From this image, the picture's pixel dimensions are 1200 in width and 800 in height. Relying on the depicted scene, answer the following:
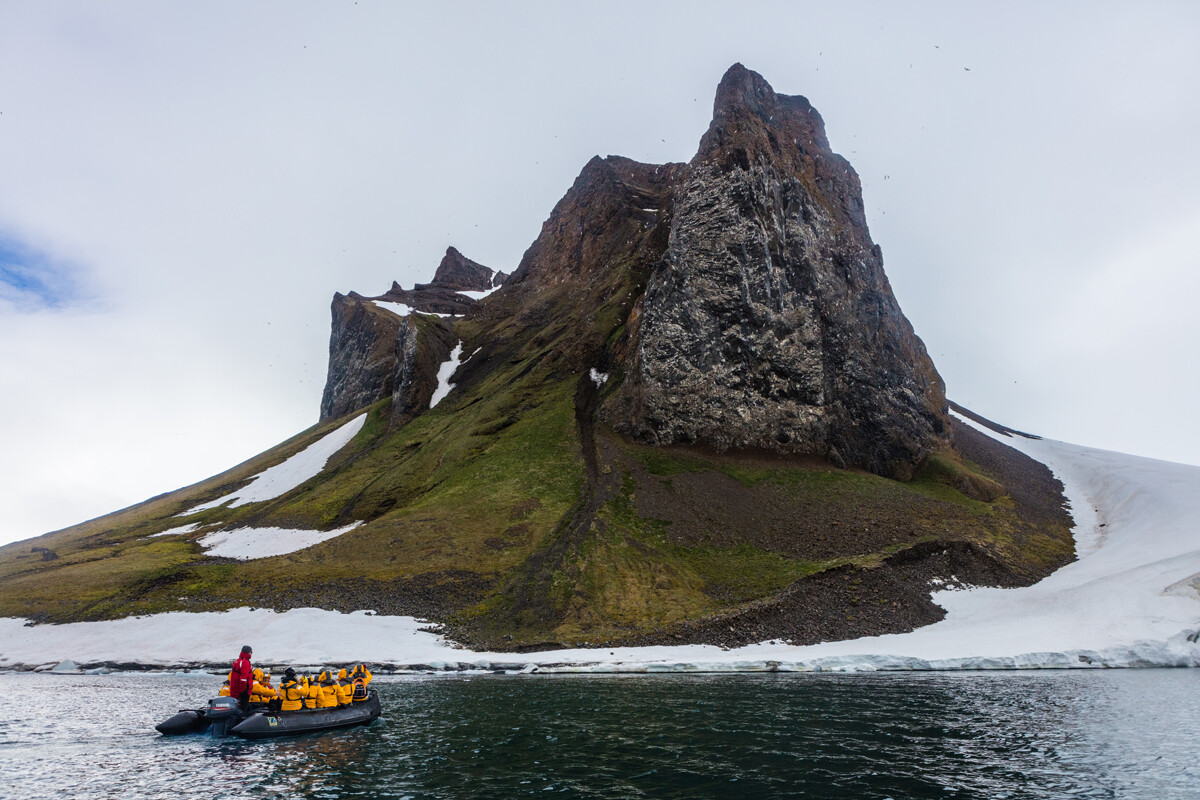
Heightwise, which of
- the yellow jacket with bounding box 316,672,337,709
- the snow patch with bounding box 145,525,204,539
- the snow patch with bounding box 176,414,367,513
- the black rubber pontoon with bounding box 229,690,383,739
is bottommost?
the black rubber pontoon with bounding box 229,690,383,739

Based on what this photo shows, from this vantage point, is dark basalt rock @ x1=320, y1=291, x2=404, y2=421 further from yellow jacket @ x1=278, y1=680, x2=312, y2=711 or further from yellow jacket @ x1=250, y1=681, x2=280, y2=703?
yellow jacket @ x1=250, y1=681, x2=280, y2=703

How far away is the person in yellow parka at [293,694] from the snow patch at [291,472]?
3926 inches

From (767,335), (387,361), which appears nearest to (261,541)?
(767,335)

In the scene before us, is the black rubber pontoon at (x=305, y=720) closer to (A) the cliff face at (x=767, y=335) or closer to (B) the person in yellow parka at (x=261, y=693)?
(B) the person in yellow parka at (x=261, y=693)

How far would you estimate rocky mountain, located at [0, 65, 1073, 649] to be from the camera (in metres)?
70.3

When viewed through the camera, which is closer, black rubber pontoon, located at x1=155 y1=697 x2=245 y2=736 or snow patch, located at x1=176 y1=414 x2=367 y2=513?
black rubber pontoon, located at x1=155 y1=697 x2=245 y2=736

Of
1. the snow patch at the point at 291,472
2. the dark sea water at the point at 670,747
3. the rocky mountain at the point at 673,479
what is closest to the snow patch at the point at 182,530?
the rocky mountain at the point at 673,479

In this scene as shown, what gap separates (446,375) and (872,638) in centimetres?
11309

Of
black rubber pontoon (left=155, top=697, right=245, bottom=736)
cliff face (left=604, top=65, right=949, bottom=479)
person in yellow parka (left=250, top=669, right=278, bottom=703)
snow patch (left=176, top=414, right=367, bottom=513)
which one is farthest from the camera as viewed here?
snow patch (left=176, top=414, right=367, bottom=513)

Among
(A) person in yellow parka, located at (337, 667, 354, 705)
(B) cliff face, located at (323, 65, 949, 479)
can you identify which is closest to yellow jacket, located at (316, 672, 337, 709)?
(A) person in yellow parka, located at (337, 667, 354, 705)

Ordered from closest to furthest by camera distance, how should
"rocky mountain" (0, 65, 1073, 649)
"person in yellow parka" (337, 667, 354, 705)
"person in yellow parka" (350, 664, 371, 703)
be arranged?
"person in yellow parka" (337, 667, 354, 705), "person in yellow parka" (350, 664, 371, 703), "rocky mountain" (0, 65, 1073, 649)

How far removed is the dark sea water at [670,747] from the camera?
810 inches

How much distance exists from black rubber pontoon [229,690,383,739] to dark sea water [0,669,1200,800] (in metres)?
0.67

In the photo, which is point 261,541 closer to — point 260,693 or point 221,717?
point 260,693
